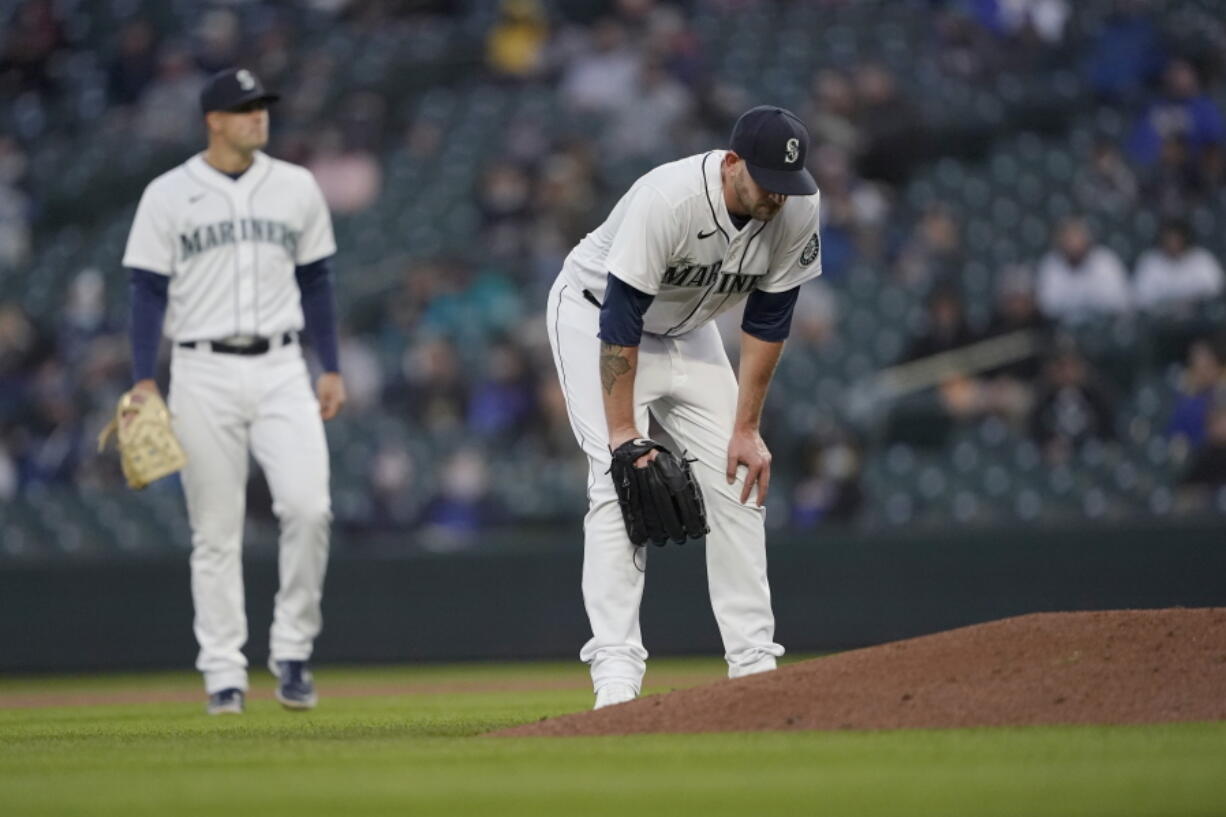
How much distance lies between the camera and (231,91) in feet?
21.7

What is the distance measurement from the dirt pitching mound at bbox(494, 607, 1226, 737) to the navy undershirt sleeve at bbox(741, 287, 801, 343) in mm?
1024

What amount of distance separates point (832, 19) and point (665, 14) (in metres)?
1.29

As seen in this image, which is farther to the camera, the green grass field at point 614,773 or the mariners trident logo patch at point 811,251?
the mariners trident logo patch at point 811,251

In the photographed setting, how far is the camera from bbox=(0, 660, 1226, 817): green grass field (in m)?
3.27

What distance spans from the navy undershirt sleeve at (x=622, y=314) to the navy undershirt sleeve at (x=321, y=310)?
1991 millimetres

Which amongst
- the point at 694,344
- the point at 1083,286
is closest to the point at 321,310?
the point at 694,344

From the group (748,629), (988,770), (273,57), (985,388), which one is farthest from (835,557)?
(273,57)

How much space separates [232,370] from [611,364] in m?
1.86

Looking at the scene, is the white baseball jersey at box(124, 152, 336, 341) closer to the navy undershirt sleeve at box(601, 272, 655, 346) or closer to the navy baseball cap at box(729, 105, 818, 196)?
the navy undershirt sleeve at box(601, 272, 655, 346)

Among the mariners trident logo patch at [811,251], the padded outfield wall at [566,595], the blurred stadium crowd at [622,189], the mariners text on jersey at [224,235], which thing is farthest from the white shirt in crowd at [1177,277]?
the mariners text on jersey at [224,235]

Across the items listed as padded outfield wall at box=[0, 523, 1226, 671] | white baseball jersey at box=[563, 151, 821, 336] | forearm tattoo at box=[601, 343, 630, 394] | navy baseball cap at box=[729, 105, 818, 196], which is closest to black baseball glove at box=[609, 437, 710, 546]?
forearm tattoo at box=[601, 343, 630, 394]

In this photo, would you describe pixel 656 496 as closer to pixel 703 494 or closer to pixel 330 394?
pixel 703 494

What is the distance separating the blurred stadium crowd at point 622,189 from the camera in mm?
10344

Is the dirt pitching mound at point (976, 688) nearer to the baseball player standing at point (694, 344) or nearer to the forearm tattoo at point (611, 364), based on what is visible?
the baseball player standing at point (694, 344)
